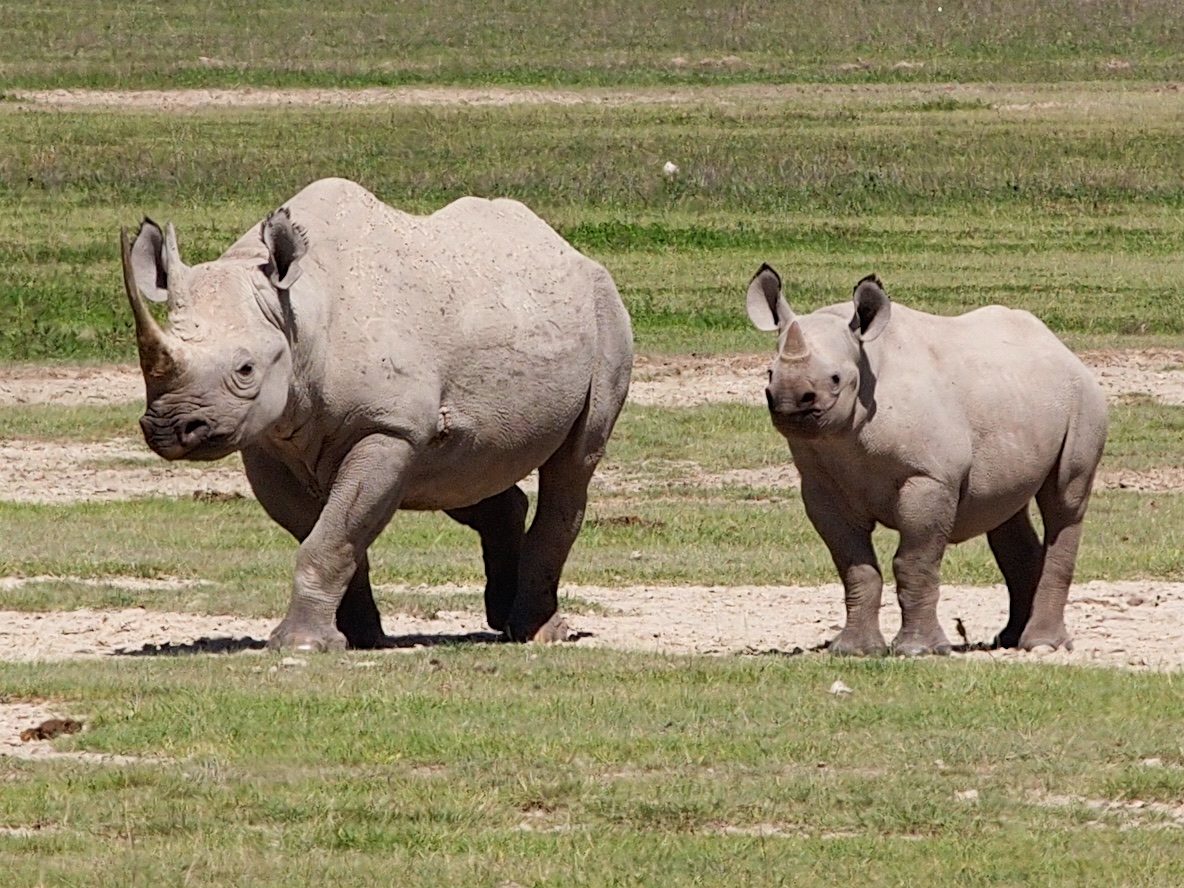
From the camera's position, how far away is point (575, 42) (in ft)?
200

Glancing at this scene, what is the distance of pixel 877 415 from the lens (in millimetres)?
11250

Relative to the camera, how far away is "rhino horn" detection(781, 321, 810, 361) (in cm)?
1102

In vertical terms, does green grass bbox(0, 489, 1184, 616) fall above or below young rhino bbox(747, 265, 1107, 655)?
below

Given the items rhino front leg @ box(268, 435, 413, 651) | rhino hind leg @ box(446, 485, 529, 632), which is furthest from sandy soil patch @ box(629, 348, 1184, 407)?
rhino front leg @ box(268, 435, 413, 651)

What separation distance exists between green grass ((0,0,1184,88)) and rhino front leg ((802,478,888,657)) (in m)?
40.3

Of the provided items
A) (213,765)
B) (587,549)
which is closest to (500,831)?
(213,765)

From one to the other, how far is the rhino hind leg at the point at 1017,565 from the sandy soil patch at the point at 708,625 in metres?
0.31

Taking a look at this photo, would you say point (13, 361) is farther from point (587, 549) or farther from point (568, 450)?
point (568, 450)

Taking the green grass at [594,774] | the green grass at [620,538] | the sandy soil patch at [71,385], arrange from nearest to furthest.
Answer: the green grass at [594,774] < the green grass at [620,538] < the sandy soil patch at [71,385]

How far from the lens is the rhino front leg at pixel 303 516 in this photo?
39.0ft

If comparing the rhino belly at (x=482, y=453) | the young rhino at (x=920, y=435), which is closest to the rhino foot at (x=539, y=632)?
the rhino belly at (x=482, y=453)

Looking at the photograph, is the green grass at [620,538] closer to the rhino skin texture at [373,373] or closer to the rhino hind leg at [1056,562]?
the rhino skin texture at [373,373]

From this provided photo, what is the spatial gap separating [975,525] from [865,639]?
0.74 metres

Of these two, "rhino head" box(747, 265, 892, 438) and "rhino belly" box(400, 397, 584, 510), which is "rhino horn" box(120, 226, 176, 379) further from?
"rhino head" box(747, 265, 892, 438)
